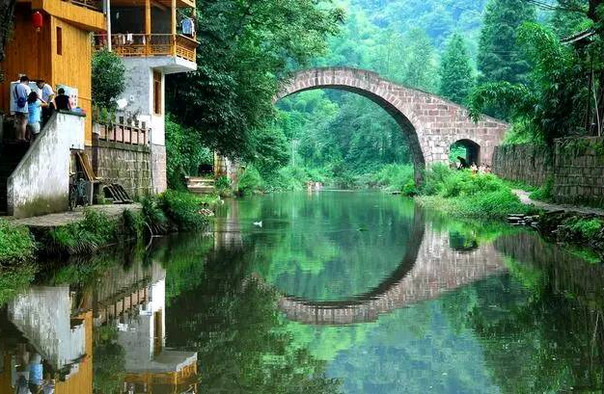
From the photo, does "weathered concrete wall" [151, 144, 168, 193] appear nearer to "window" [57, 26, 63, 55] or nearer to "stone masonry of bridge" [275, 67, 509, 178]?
"window" [57, 26, 63, 55]

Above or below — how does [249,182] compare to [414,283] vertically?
above

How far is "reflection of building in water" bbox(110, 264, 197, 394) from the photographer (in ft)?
22.2

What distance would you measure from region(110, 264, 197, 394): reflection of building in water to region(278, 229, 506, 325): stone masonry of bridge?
1.54 metres

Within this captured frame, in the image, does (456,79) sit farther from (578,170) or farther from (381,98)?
(578,170)

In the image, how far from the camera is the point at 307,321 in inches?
379

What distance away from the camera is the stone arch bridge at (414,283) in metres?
9.98

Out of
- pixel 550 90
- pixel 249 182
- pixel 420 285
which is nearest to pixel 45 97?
pixel 420 285

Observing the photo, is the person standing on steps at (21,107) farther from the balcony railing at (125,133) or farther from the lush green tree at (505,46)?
the lush green tree at (505,46)

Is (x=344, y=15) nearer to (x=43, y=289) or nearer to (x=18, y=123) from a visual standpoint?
(x=18, y=123)

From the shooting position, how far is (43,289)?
11.2 m

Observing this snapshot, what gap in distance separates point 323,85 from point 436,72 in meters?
36.4

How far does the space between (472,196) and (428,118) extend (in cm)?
1572

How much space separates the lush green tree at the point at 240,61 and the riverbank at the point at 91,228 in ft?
29.9

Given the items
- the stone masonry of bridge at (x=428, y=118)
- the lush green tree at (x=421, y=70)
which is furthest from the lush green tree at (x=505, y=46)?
the lush green tree at (x=421, y=70)
